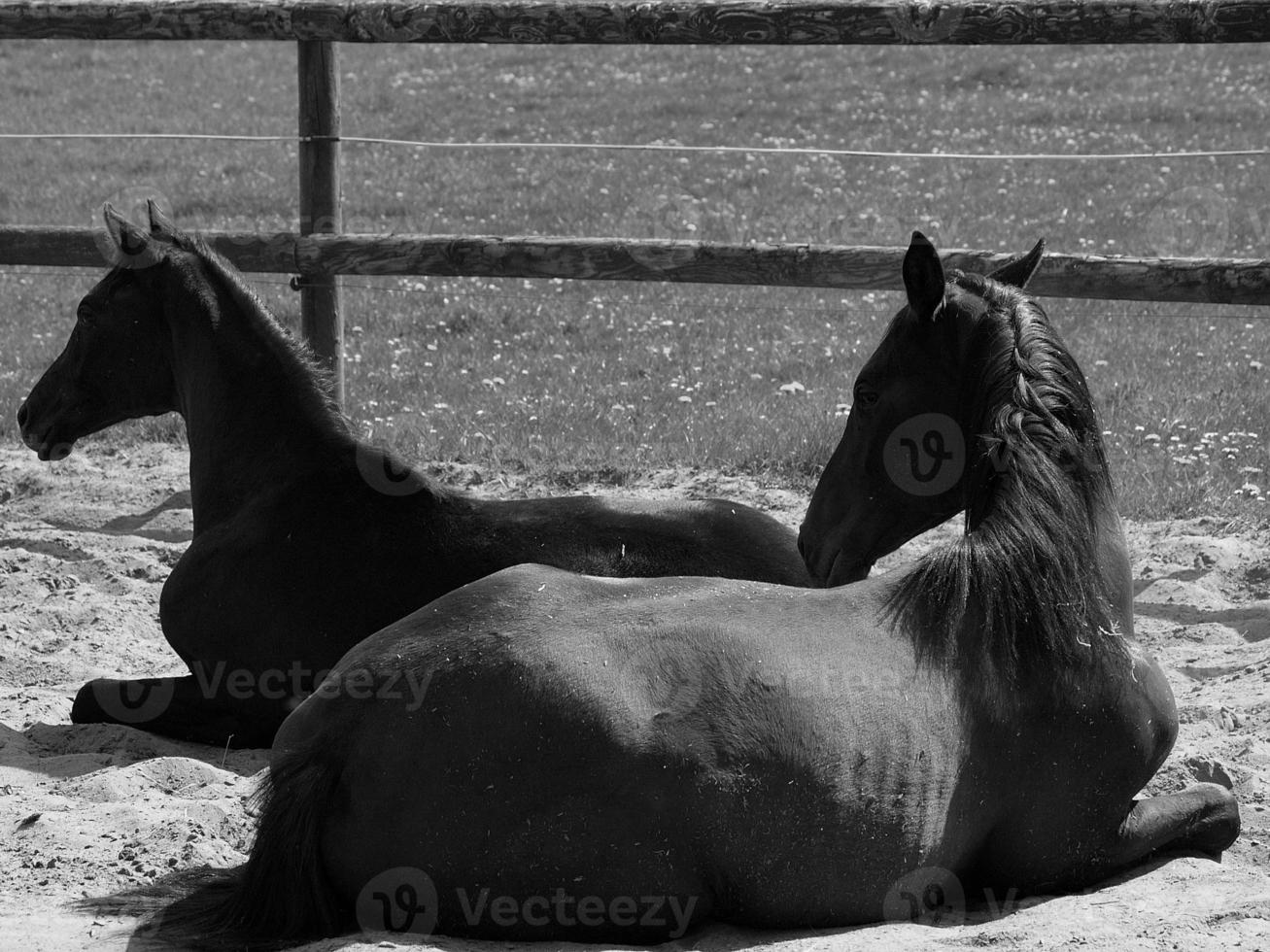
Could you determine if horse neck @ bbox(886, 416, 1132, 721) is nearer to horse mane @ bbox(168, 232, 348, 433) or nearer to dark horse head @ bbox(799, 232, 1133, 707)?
dark horse head @ bbox(799, 232, 1133, 707)

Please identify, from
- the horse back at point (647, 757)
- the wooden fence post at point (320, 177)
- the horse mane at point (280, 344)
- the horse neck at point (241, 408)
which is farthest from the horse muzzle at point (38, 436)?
the horse back at point (647, 757)

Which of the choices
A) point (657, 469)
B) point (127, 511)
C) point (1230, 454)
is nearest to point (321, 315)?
point (127, 511)

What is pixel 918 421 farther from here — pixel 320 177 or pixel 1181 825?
pixel 320 177

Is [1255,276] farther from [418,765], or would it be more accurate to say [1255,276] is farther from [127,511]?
[127,511]

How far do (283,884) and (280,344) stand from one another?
2.14m

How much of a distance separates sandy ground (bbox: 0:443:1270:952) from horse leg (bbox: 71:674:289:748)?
2.1 inches

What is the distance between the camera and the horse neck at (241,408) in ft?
14.6

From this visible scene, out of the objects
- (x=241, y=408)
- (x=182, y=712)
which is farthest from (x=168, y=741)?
(x=241, y=408)

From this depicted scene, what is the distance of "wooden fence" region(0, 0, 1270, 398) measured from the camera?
5.00m

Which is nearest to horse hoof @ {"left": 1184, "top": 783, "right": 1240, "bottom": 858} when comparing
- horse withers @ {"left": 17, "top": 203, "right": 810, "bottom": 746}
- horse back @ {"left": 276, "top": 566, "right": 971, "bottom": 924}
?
horse back @ {"left": 276, "top": 566, "right": 971, "bottom": 924}

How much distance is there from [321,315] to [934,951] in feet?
14.0

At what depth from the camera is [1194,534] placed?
216 inches

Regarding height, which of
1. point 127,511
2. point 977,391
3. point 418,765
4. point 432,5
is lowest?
point 127,511

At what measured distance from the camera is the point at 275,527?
14.2 ft
